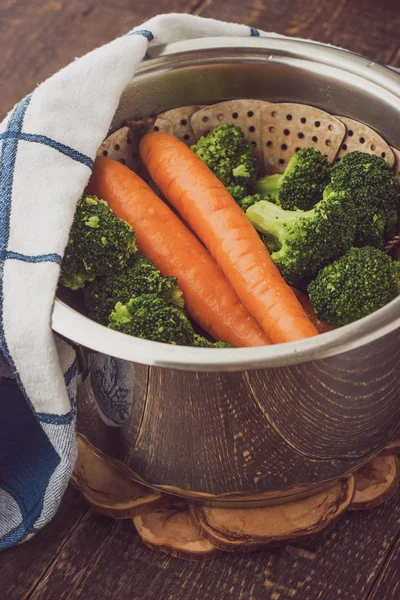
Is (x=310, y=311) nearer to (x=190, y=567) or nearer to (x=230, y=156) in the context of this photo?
(x=230, y=156)

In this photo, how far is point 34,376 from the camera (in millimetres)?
984

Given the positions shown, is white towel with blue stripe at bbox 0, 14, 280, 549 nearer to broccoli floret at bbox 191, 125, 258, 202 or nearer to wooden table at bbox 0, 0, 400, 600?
wooden table at bbox 0, 0, 400, 600

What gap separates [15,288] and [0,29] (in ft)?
3.60

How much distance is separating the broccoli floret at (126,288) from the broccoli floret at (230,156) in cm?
26

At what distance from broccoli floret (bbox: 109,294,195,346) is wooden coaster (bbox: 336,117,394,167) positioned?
480mm

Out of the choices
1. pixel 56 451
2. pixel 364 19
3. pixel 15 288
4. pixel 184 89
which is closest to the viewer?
pixel 15 288

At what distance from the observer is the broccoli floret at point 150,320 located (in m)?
1.00

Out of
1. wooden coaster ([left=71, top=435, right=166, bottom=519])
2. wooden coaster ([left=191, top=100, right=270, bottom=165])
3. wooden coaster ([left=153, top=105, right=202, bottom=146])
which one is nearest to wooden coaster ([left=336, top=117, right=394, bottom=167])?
wooden coaster ([left=191, top=100, right=270, bottom=165])

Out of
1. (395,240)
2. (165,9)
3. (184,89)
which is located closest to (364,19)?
(165,9)

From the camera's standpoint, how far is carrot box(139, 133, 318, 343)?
111 centimetres

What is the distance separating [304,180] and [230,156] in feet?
0.49

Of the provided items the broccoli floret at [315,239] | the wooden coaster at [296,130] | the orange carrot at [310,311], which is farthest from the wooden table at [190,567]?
the wooden coaster at [296,130]

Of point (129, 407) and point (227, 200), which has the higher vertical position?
point (227, 200)

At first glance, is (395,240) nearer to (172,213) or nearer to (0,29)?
(172,213)
